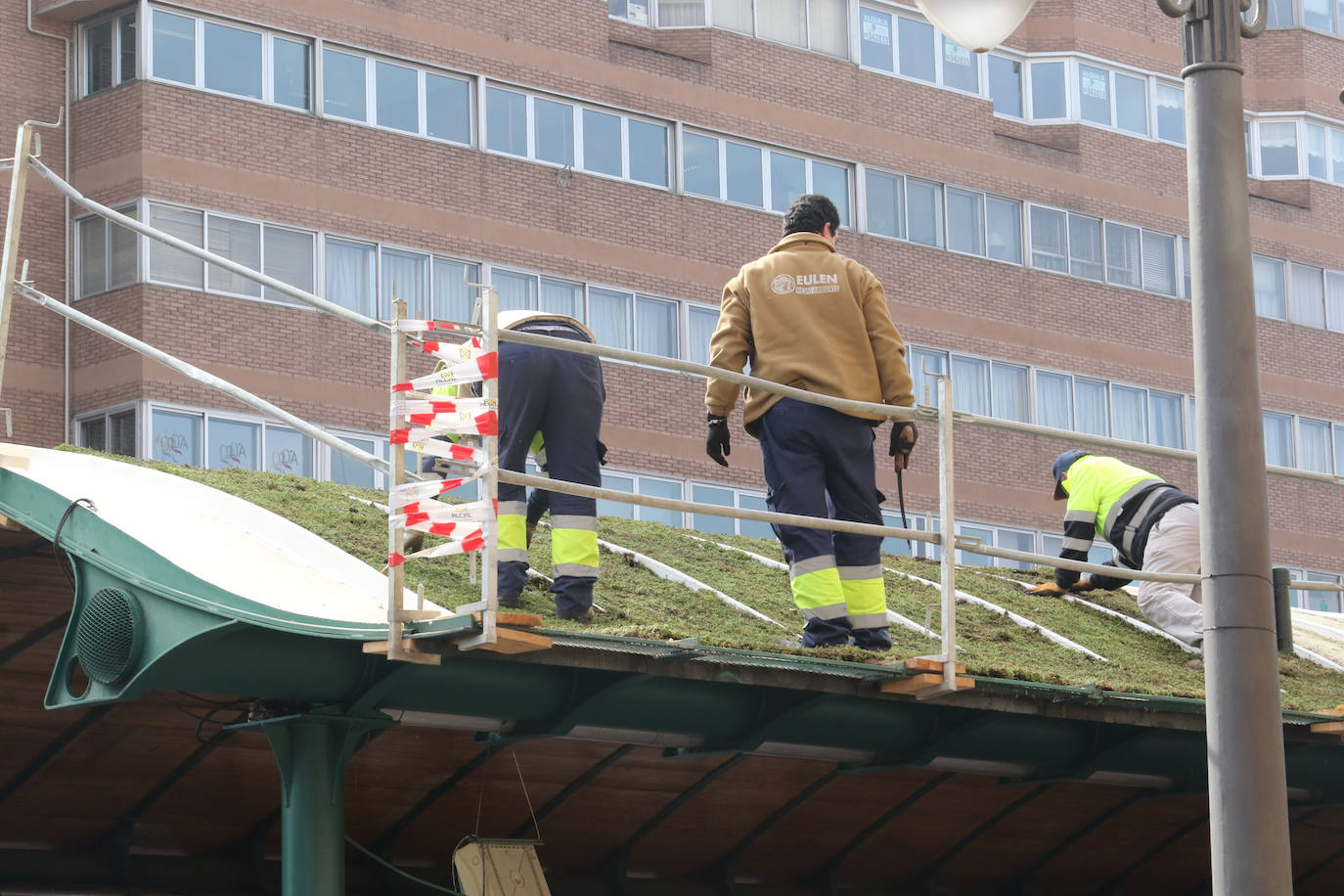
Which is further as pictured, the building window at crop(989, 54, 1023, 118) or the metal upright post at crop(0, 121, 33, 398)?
the building window at crop(989, 54, 1023, 118)

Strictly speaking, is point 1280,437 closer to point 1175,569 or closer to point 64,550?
point 1175,569

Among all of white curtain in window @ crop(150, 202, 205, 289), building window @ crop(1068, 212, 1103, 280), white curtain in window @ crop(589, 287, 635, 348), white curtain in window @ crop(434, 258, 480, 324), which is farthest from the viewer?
building window @ crop(1068, 212, 1103, 280)

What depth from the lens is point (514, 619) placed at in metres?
8.04

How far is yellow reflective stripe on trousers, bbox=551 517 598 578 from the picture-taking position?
Answer: 392 inches

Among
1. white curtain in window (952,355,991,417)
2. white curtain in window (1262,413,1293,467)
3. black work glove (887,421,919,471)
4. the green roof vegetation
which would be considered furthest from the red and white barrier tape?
white curtain in window (1262,413,1293,467)

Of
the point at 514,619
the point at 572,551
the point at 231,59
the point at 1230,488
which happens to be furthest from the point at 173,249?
the point at 1230,488

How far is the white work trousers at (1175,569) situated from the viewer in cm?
1323

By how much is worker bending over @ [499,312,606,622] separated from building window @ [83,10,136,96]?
76.6 ft

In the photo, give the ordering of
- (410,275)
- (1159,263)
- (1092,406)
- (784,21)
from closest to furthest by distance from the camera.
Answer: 1. (410,275)
2. (784,21)
3. (1092,406)
4. (1159,263)

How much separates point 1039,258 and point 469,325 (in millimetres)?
35231

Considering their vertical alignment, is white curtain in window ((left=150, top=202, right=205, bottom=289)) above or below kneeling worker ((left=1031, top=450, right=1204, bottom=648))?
above

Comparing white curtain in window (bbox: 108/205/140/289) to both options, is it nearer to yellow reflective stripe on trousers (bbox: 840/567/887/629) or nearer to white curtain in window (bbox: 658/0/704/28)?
white curtain in window (bbox: 658/0/704/28)

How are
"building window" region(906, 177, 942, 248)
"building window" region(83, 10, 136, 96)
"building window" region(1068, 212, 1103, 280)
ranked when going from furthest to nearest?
"building window" region(1068, 212, 1103, 280), "building window" region(906, 177, 942, 248), "building window" region(83, 10, 136, 96)

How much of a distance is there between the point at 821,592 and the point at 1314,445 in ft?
→ 127
